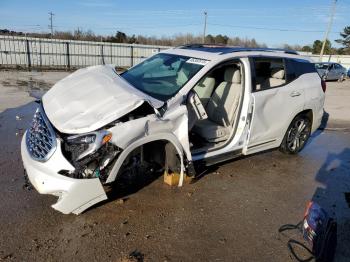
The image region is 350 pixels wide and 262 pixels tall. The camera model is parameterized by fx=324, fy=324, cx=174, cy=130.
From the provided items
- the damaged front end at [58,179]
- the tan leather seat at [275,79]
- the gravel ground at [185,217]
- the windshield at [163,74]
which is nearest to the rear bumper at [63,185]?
the damaged front end at [58,179]

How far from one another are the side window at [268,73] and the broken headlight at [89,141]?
2.53 m

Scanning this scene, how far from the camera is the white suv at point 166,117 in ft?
10.6

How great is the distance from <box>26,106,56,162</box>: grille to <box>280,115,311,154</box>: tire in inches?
157

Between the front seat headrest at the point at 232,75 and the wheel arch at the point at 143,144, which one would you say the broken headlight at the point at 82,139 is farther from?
the front seat headrest at the point at 232,75

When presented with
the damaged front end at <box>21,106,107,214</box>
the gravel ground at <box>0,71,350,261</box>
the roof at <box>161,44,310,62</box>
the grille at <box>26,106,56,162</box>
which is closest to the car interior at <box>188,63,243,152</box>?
the roof at <box>161,44,310,62</box>

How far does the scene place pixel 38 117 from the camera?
380cm

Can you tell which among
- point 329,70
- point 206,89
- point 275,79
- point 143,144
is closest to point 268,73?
point 275,79

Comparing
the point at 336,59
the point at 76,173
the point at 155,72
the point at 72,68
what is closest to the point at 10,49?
the point at 72,68

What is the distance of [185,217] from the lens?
377cm

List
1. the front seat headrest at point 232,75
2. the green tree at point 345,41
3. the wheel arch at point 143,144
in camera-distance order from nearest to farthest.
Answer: the wheel arch at point 143,144 → the front seat headrest at point 232,75 → the green tree at point 345,41

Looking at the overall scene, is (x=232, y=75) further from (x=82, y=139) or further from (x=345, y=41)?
(x=345, y=41)

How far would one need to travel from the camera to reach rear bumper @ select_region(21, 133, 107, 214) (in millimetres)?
3115

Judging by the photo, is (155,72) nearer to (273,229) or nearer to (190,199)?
(190,199)

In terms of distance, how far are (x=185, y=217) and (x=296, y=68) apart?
3.45 meters
